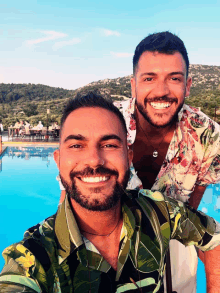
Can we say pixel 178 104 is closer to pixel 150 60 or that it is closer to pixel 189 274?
pixel 150 60

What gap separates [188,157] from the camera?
206 centimetres

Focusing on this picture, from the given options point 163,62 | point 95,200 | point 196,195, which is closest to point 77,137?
point 95,200

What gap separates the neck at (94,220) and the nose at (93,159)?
239 millimetres

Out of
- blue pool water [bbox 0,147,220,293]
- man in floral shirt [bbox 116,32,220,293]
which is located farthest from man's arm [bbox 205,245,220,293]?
blue pool water [bbox 0,147,220,293]

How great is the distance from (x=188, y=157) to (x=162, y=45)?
2.84 feet

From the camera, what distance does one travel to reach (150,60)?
191 centimetres

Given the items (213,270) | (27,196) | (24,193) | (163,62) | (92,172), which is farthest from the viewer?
(24,193)

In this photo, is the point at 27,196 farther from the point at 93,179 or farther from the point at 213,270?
the point at 93,179

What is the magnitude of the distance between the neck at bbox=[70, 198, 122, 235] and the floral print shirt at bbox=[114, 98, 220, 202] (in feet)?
2.28

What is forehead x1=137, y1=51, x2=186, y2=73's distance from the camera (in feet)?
6.12

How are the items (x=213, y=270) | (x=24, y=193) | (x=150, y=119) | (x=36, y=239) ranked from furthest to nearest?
1. (x=24, y=193)
2. (x=150, y=119)
3. (x=213, y=270)
4. (x=36, y=239)

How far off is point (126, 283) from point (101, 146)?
65 cm

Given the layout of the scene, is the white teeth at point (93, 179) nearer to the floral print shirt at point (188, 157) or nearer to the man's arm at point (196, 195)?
the floral print shirt at point (188, 157)

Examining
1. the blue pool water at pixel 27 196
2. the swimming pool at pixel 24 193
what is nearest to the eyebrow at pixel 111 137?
the blue pool water at pixel 27 196
